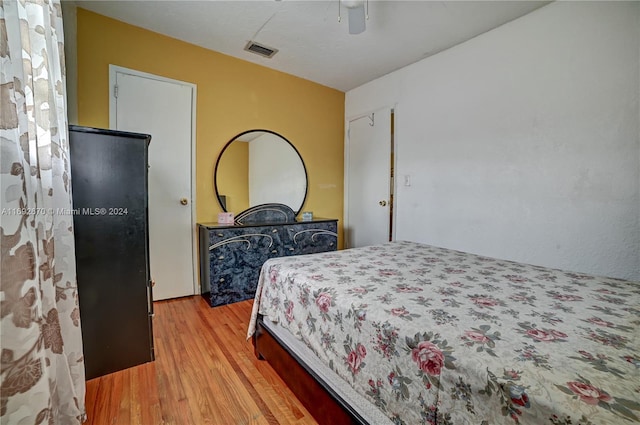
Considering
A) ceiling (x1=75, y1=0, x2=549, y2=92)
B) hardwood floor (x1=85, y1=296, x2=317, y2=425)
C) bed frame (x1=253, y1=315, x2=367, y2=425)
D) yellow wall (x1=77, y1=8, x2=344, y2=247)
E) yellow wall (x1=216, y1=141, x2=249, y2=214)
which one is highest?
ceiling (x1=75, y1=0, x2=549, y2=92)

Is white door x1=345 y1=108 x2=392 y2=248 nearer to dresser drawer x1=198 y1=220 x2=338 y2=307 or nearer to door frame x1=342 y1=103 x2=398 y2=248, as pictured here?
door frame x1=342 y1=103 x2=398 y2=248

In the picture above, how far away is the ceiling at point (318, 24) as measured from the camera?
2.21 meters

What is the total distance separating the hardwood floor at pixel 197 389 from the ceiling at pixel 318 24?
2639 millimetres

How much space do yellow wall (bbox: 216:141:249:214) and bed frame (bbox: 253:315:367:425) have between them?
172 centimetres

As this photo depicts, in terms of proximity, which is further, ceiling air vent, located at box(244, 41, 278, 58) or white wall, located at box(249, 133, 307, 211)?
white wall, located at box(249, 133, 307, 211)

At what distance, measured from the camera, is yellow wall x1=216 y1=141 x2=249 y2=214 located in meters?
3.04

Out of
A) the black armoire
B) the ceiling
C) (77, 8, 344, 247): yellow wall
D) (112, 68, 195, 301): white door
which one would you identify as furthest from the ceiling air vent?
the black armoire

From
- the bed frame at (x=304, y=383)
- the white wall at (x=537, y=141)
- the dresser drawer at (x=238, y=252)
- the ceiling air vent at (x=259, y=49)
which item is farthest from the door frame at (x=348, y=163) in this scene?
the bed frame at (x=304, y=383)

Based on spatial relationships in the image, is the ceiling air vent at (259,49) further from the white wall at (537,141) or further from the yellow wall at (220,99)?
the white wall at (537,141)

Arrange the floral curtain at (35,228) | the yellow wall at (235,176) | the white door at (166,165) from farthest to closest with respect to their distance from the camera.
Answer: the yellow wall at (235,176)
the white door at (166,165)
the floral curtain at (35,228)

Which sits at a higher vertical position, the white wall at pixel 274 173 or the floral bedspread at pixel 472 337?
the white wall at pixel 274 173

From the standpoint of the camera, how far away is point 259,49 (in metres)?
2.89

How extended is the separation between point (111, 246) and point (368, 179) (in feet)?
9.70

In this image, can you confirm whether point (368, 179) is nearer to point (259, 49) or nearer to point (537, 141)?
point (537, 141)
